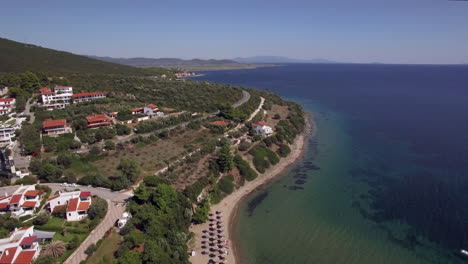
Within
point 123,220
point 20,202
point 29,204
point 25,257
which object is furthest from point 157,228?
point 20,202

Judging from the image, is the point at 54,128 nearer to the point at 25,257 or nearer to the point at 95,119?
the point at 95,119

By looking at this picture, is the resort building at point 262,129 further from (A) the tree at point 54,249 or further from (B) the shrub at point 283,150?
(A) the tree at point 54,249

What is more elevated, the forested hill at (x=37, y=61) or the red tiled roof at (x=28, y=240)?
the forested hill at (x=37, y=61)

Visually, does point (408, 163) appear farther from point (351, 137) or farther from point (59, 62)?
point (59, 62)

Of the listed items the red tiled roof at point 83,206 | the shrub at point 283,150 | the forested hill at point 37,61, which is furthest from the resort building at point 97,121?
the forested hill at point 37,61

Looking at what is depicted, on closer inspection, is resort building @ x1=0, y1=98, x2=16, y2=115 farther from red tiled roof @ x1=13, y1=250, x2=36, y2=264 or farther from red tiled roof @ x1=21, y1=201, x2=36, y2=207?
red tiled roof @ x1=13, y1=250, x2=36, y2=264

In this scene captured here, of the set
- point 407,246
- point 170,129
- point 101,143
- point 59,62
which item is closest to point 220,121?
point 170,129

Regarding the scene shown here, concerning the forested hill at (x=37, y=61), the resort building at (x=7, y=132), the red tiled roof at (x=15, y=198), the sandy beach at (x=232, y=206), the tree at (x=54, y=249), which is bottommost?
the sandy beach at (x=232, y=206)
